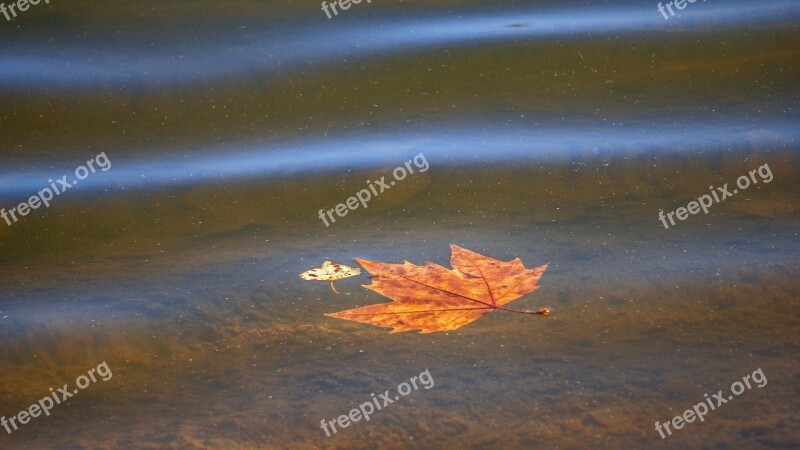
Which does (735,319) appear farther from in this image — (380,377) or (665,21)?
(665,21)

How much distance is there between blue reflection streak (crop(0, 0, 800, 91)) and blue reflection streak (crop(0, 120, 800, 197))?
297 millimetres

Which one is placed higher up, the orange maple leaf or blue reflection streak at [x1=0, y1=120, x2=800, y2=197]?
blue reflection streak at [x1=0, y1=120, x2=800, y2=197]

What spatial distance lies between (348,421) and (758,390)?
0.55m

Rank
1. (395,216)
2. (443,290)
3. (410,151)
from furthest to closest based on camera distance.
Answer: (410,151), (395,216), (443,290)

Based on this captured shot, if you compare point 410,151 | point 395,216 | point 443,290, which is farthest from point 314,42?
point 443,290

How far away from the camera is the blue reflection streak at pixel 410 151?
167cm

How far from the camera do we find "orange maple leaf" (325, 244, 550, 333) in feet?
4.13

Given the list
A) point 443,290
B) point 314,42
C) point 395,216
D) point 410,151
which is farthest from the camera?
point 314,42

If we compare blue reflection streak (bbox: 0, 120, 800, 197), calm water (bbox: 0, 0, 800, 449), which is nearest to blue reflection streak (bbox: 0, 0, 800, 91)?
calm water (bbox: 0, 0, 800, 449)

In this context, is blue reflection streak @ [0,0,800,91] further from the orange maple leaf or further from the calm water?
the orange maple leaf

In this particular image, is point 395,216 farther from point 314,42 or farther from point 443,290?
point 314,42

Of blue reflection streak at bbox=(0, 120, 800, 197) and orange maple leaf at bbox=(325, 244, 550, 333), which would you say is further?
blue reflection streak at bbox=(0, 120, 800, 197)

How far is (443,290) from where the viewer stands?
131 centimetres

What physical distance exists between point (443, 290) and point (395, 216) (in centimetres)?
29
